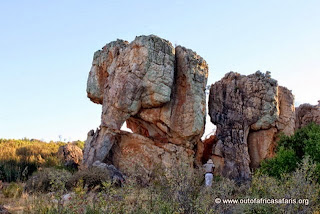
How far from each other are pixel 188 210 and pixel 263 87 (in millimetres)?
15018

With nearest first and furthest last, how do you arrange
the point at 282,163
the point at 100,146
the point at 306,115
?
1. the point at 282,163
2. the point at 100,146
3. the point at 306,115

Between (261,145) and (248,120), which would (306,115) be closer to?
(261,145)

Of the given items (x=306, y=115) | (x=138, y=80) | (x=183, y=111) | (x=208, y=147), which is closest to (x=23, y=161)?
(x=138, y=80)

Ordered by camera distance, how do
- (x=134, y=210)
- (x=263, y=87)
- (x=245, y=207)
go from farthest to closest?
(x=263, y=87) → (x=245, y=207) → (x=134, y=210)

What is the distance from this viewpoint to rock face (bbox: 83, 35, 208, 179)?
17.6 m

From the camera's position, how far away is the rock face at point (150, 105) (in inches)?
693

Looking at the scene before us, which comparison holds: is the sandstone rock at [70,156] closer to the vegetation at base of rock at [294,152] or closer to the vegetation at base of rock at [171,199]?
the vegetation at base of rock at [294,152]

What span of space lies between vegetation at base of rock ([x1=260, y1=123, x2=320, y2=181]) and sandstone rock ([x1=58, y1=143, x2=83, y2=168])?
11.5 meters

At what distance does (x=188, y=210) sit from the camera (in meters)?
7.32

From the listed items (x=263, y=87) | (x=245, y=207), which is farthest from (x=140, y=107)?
(x=245, y=207)

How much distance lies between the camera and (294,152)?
15.7m

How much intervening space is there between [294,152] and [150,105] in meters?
7.83

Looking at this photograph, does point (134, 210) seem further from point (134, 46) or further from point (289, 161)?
point (134, 46)

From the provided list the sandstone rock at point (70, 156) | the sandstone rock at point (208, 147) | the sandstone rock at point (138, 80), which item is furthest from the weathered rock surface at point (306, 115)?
the sandstone rock at point (70, 156)
